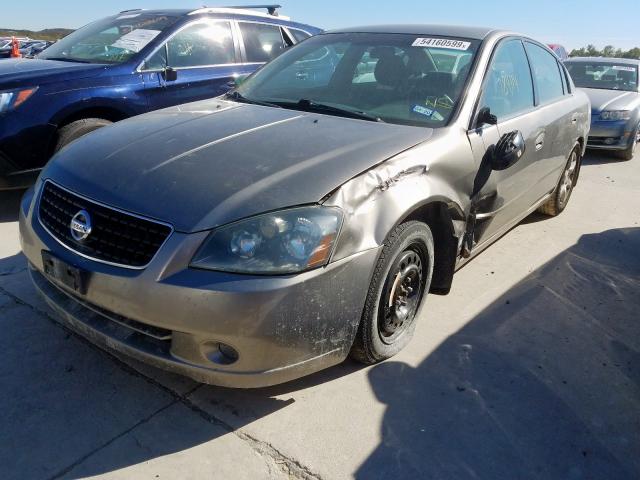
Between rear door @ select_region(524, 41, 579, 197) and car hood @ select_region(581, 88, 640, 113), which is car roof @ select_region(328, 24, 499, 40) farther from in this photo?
car hood @ select_region(581, 88, 640, 113)

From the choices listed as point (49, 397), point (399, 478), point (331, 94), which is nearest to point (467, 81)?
point (331, 94)

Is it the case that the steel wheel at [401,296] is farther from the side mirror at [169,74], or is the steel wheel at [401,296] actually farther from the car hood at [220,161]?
the side mirror at [169,74]

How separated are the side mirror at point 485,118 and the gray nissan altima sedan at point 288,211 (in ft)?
0.06

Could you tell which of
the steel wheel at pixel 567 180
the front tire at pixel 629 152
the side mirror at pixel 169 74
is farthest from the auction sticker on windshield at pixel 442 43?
the front tire at pixel 629 152

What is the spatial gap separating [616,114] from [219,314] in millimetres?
7705

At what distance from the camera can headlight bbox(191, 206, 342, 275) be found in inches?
79.8

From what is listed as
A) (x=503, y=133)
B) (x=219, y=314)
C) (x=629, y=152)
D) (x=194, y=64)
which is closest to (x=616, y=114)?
(x=629, y=152)

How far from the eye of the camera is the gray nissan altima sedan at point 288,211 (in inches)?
80.4

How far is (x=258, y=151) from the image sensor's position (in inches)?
98.8

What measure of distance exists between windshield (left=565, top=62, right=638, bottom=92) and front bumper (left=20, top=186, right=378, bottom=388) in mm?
8477

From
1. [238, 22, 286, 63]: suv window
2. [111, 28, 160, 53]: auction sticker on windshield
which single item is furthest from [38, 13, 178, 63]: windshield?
[238, 22, 286, 63]: suv window

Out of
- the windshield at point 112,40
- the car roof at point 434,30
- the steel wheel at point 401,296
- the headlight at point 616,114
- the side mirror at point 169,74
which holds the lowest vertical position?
the headlight at point 616,114

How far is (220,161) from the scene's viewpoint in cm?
242

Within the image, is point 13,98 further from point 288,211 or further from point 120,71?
point 288,211
